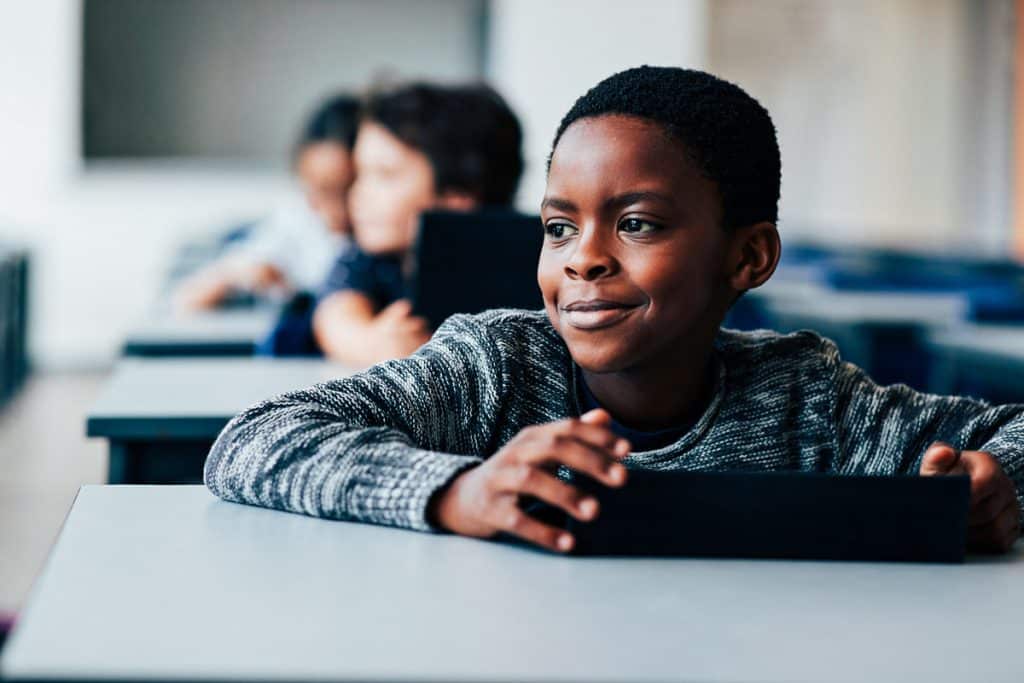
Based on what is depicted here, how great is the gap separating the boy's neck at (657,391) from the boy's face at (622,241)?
3 cm

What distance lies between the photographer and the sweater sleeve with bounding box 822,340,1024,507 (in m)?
1.34

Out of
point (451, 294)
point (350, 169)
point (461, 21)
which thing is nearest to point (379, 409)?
point (451, 294)

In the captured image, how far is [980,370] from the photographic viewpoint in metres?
3.01

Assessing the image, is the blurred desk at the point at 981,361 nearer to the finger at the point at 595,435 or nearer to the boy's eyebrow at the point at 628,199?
the boy's eyebrow at the point at 628,199

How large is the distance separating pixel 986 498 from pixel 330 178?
3.22m

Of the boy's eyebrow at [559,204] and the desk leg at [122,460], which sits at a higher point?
the boy's eyebrow at [559,204]

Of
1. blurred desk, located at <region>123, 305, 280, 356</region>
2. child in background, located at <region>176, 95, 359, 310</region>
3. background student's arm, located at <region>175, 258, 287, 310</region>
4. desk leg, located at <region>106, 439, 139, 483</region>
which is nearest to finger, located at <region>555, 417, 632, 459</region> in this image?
desk leg, located at <region>106, 439, 139, 483</region>

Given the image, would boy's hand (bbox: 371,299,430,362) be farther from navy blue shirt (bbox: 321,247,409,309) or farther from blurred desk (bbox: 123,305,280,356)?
blurred desk (bbox: 123,305,280,356)

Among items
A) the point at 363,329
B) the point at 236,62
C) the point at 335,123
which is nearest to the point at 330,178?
the point at 335,123

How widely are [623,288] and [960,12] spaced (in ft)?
25.9

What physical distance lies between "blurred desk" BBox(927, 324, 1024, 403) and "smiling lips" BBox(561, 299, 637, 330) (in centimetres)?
181

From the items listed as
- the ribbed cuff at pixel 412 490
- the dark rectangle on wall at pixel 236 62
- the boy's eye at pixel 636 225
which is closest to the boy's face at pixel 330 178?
the boy's eye at pixel 636 225

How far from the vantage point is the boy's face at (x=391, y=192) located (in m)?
2.57

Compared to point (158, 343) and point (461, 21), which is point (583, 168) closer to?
point (158, 343)
